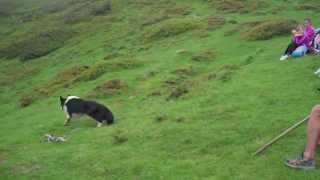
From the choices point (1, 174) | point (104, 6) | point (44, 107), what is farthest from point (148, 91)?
point (104, 6)

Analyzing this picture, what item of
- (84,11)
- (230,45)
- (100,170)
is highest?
(100,170)

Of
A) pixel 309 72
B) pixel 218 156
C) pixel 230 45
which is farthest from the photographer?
pixel 230 45

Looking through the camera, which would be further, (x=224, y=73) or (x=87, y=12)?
(x=87, y=12)

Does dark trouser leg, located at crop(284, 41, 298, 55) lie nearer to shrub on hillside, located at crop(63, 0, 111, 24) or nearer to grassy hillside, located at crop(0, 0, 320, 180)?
grassy hillside, located at crop(0, 0, 320, 180)

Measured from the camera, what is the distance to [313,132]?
13.9m

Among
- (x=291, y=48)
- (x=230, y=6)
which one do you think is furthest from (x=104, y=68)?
(x=230, y=6)

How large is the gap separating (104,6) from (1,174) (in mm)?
45178

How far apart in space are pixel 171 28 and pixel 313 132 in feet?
96.2

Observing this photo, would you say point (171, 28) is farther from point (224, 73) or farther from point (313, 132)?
point (313, 132)

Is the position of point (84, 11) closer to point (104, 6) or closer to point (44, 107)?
point (104, 6)

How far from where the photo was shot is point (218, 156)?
1627cm

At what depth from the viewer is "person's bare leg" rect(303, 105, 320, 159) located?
13930mm

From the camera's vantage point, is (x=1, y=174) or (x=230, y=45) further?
(x=230, y=45)

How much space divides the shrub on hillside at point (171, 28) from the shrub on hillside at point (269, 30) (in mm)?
6899
